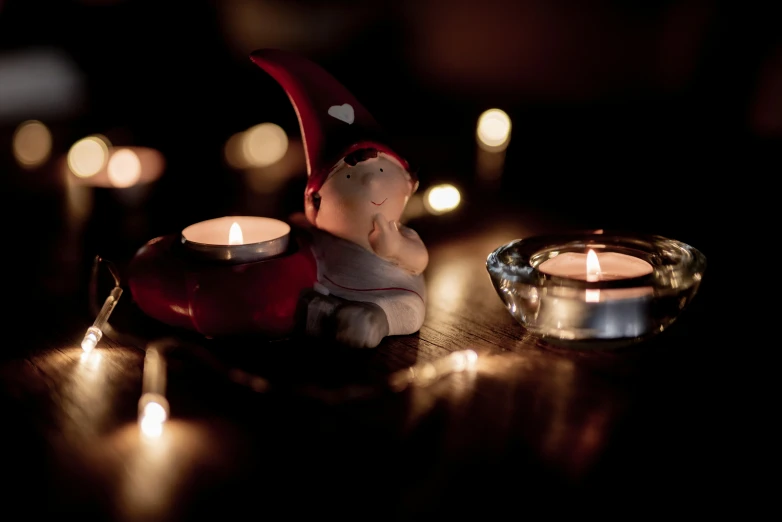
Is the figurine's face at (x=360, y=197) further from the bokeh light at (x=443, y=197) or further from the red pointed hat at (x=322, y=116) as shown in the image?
the bokeh light at (x=443, y=197)

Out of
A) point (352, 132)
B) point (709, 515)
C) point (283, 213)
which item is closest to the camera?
point (709, 515)

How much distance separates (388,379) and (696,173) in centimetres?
113

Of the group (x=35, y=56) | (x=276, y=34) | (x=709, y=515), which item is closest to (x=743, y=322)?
(x=709, y=515)

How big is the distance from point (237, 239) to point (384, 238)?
159 mm

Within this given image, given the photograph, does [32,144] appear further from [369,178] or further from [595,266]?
[595,266]

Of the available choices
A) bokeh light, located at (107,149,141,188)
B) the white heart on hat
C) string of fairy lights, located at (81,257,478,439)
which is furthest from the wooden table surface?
bokeh light, located at (107,149,141,188)

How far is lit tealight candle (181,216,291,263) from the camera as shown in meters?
0.80

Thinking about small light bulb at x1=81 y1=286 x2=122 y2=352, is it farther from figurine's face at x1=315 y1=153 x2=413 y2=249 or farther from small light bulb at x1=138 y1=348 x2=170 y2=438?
figurine's face at x1=315 y1=153 x2=413 y2=249

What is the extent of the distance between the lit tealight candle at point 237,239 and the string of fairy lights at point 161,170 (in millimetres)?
98

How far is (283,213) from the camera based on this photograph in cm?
133

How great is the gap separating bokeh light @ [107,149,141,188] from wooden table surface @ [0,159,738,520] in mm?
620

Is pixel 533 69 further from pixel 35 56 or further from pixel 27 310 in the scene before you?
pixel 27 310

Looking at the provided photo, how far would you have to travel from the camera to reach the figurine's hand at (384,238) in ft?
2.66

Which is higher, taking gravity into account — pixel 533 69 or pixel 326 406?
pixel 533 69
